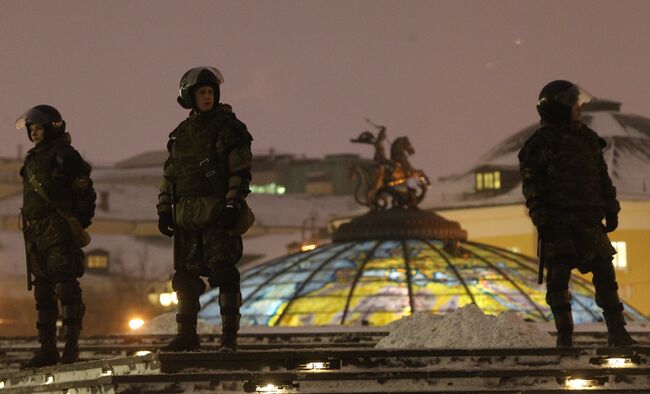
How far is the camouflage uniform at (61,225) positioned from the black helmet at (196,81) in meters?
1.45

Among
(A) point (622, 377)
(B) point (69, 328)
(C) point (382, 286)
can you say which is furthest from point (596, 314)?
(A) point (622, 377)

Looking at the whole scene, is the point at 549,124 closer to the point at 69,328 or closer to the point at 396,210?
the point at 69,328

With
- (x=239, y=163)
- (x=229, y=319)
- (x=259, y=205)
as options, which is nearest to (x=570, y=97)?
(x=239, y=163)

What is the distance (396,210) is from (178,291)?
18471 millimetres

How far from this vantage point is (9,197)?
10588 cm

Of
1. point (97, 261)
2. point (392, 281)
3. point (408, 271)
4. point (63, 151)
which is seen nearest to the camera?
point (63, 151)

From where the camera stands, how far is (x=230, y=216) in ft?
40.1

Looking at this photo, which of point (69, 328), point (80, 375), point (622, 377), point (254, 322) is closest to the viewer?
point (622, 377)

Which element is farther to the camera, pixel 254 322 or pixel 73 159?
pixel 254 322

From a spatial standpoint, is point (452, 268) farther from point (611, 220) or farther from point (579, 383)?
point (579, 383)

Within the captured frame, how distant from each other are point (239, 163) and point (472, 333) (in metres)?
2.26

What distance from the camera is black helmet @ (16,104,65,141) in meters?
14.1

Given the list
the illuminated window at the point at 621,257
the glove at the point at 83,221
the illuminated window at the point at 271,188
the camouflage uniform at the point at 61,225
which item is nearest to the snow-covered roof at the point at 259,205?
the illuminated window at the point at 271,188

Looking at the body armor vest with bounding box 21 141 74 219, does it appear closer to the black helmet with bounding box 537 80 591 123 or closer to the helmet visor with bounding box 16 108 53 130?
the helmet visor with bounding box 16 108 53 130
